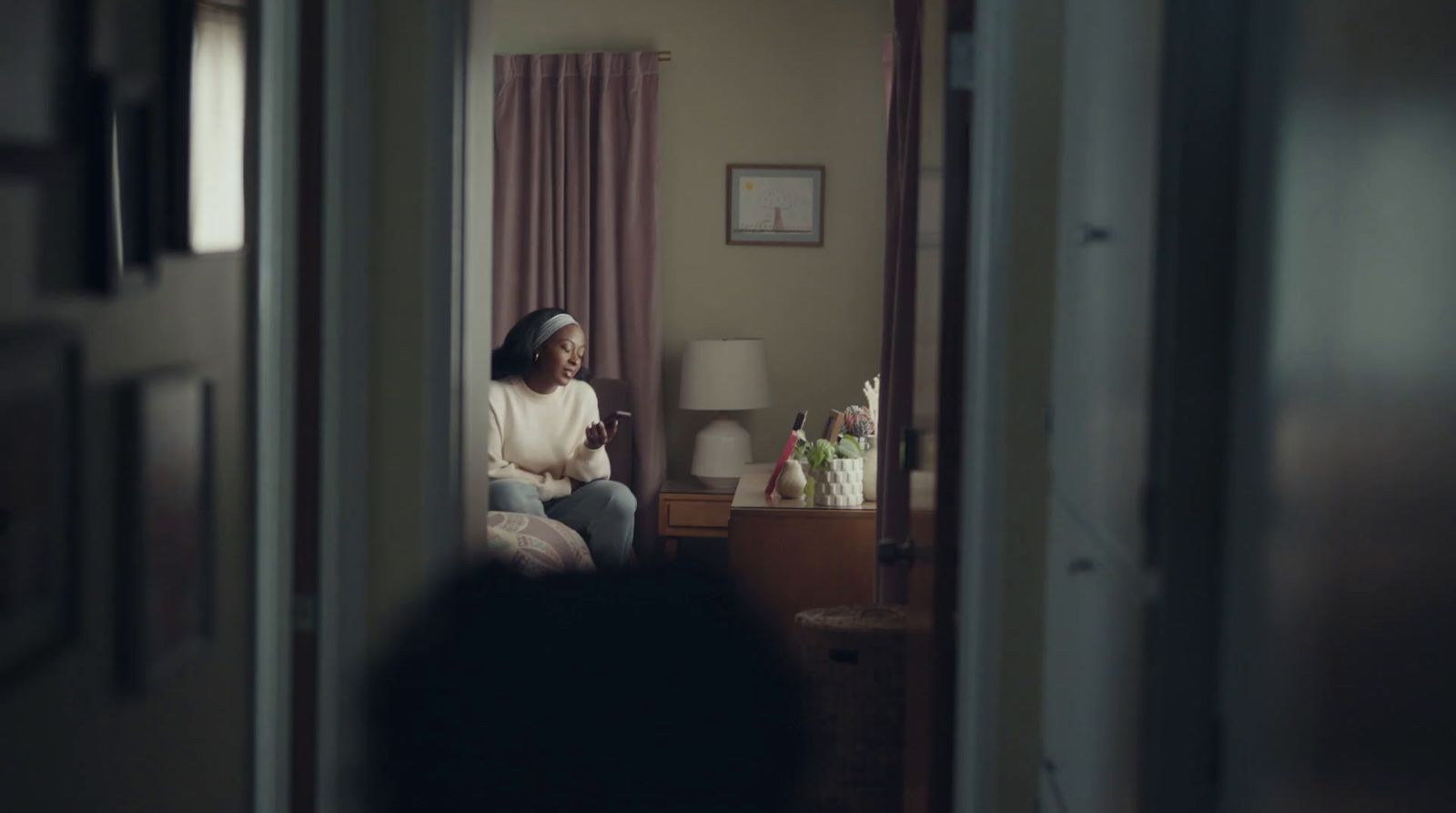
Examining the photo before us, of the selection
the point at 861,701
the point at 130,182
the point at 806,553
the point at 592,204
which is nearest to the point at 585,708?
the point at 130,182

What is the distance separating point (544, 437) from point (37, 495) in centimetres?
313

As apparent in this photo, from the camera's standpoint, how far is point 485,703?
0.50 meters

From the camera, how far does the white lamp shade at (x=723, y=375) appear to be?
4.91m

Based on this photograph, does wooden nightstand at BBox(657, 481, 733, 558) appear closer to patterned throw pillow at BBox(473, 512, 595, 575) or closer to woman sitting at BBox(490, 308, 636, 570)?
woman sitting at BBox(490, 308, 636, 570)

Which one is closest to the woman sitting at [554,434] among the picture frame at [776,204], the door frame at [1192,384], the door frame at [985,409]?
the picture frame at [776,204]

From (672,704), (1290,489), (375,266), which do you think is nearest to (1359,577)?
(1290,489)

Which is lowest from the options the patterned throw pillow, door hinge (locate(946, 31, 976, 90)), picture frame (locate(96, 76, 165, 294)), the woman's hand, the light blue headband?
the patterned throw pillow

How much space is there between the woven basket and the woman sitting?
1.56 metres

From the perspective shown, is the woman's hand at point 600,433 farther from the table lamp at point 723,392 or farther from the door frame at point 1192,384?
the door frame at point 1192,384

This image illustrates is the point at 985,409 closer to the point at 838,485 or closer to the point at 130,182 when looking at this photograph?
the point at 130,182

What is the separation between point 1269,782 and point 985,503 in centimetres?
97

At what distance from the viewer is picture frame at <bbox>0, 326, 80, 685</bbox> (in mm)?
1123

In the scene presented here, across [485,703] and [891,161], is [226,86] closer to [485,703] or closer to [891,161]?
[485,703]

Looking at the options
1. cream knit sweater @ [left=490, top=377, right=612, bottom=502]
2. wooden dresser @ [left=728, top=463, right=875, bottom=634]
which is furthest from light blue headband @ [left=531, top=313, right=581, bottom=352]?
wooden dresser @ [left=728, top=463, right=875, bottom=634]
